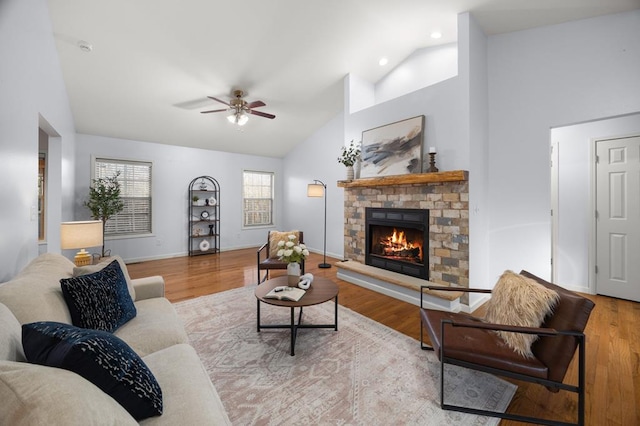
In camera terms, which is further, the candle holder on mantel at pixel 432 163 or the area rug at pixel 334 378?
the candle holder on mantel at pixel 432 163

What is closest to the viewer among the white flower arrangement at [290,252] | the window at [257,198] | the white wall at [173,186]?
the white flower arrangement at [290,252]

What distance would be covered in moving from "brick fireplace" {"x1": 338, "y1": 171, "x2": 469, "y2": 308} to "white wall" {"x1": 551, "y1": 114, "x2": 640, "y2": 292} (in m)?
1.83

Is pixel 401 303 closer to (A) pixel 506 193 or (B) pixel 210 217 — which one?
(A) pixel 506 193

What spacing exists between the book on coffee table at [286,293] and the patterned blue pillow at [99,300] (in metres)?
1.01

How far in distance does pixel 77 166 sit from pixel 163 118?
72.9 inches

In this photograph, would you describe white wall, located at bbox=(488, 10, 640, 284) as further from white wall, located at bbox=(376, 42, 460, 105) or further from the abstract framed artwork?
the abstract framed artwork

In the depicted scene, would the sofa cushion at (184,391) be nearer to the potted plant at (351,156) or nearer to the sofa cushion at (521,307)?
the sofa cushion at (521,307)

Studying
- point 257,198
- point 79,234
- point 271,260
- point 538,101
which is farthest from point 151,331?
point 257,198

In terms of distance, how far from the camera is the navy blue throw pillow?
2.98ft

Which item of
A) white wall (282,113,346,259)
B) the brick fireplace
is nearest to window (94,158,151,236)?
white wall (282,113,346,259)

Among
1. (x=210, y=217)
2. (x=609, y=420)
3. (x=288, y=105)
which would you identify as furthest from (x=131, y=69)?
(x=609, y=420)

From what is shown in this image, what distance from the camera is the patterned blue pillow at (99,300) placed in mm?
1563

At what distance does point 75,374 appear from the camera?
33.3 inches

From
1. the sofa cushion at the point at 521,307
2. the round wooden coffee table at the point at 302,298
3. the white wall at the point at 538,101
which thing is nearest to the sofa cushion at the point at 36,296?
the round wooden coffee table at the point at 302,298
